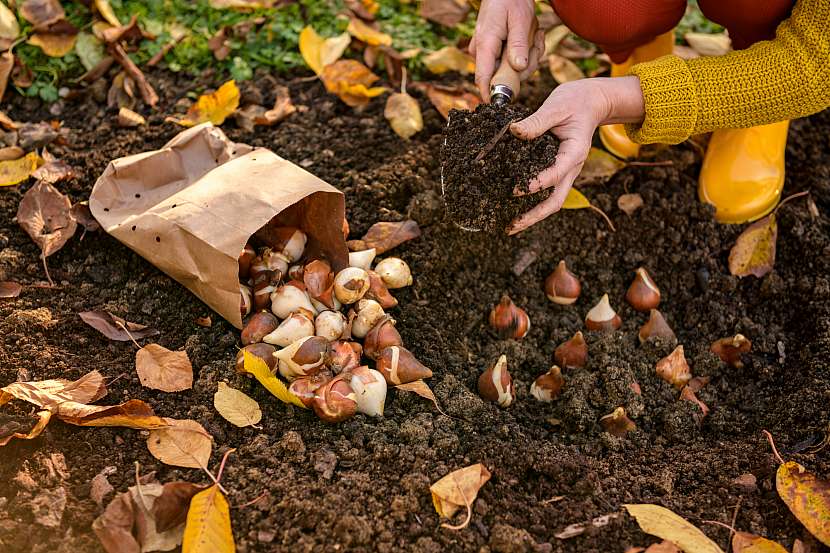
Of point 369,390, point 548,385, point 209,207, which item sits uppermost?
point 209,207

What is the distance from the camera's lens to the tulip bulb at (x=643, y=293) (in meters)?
1.79

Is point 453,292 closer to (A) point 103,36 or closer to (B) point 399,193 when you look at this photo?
(B) point 399,193

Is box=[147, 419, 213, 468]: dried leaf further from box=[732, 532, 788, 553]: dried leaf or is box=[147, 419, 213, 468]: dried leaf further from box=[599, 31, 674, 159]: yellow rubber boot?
box=[599, 31, 674, 159]: yellow rubber boot

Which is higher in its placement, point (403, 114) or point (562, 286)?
point (403, 114)

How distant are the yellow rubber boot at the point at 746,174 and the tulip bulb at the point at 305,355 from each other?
3.74ft

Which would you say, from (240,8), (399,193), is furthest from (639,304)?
(240,8)

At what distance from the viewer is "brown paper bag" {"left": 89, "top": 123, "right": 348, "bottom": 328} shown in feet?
4.92

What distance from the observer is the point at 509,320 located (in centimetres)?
169

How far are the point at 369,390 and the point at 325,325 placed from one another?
18 centimetres

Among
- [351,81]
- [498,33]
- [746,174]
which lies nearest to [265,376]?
[498,33]

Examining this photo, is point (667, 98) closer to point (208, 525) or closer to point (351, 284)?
point (351, 284)

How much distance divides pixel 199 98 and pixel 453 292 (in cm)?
92

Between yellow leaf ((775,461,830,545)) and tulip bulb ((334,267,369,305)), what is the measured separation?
865 mm

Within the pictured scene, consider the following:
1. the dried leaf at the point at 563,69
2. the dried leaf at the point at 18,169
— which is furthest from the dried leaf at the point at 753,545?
the dried leaf at the point at 18,169
